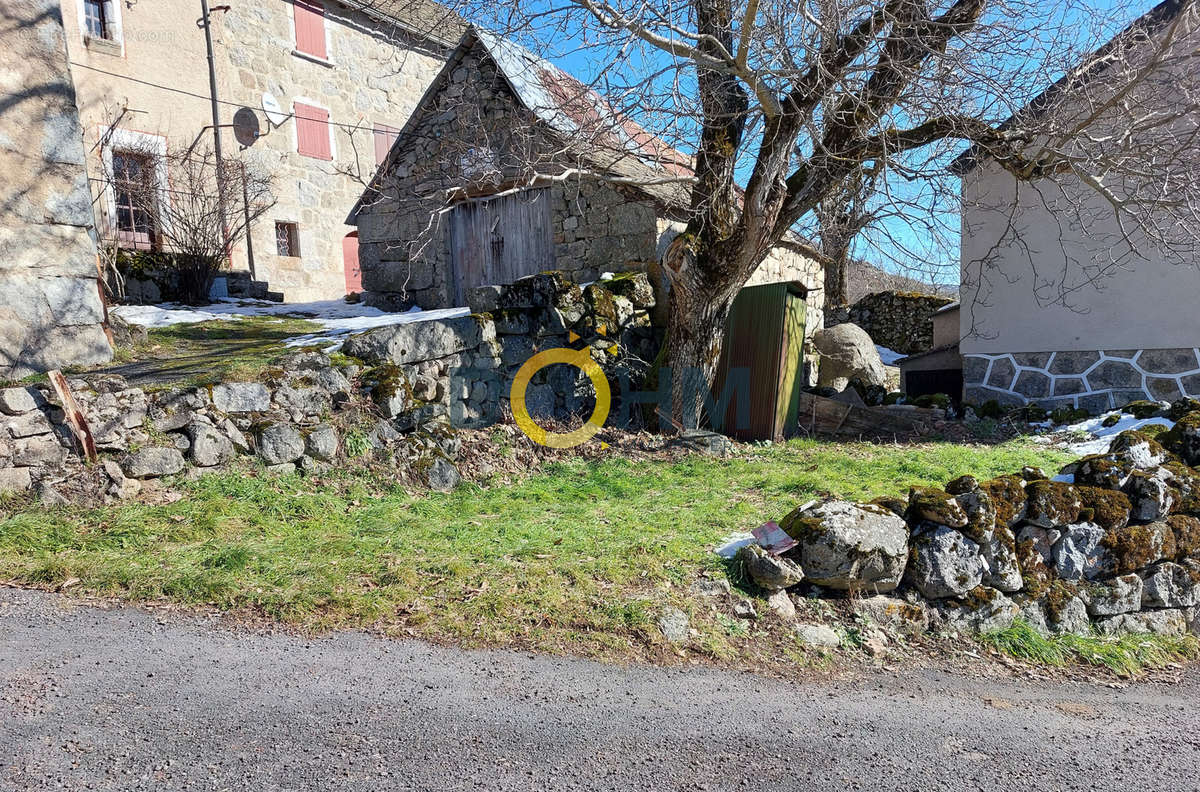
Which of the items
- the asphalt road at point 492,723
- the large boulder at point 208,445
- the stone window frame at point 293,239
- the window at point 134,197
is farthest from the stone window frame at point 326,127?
the asphalt road at point 492,723

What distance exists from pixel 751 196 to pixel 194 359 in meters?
5.70

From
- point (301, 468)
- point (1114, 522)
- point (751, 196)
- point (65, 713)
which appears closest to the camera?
point (65, 713)

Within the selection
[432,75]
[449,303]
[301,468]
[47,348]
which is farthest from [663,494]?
[432,75]

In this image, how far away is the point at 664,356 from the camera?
841 centimetres

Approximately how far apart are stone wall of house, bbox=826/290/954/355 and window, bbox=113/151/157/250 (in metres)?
14.9

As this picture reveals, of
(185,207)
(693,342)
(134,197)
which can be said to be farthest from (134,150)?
(693,342)

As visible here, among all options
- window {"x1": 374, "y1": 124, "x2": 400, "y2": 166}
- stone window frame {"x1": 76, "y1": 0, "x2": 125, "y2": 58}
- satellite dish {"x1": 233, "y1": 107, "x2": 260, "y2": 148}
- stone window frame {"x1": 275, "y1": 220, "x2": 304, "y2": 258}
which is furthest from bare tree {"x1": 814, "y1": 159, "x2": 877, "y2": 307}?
stone window frame {"x1": 76, "y1": 0, "x2": 125, "y2": 58}

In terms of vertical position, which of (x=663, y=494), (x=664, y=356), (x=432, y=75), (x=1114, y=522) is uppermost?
(x=432, y=75)

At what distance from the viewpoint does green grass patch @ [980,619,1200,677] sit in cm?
A: 356

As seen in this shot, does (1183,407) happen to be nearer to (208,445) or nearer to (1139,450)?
(1139,450)

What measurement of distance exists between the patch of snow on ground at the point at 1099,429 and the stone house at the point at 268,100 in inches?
455

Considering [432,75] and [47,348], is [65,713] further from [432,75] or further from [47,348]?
[432,75]

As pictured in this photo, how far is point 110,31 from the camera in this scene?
13523 millimetres

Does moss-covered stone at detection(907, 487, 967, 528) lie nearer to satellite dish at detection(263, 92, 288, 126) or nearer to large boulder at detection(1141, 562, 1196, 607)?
large boulder at detection(1141, 562, 1196, 607)
